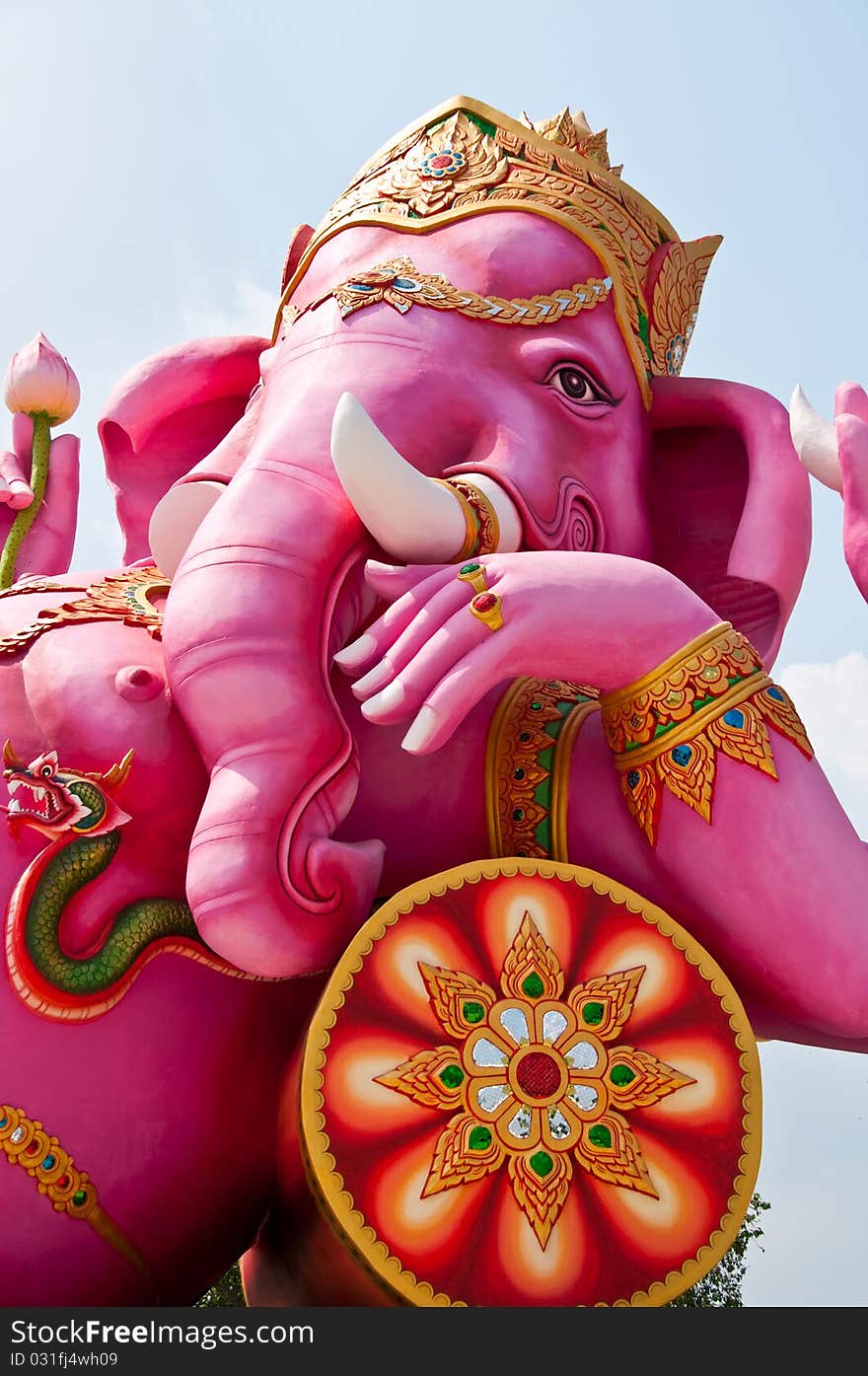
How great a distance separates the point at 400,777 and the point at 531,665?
38 centimetres

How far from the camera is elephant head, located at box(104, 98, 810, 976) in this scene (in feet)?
8.88

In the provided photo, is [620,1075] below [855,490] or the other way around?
below

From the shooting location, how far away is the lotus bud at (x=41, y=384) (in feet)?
13.7

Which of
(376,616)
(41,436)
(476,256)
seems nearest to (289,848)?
(376,616)

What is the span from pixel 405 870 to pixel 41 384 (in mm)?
1940

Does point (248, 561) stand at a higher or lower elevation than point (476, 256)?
lower

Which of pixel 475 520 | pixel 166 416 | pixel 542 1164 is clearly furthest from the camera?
pixel 166 416

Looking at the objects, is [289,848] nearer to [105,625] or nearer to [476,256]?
[105,625]

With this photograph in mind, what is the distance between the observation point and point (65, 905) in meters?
2.80

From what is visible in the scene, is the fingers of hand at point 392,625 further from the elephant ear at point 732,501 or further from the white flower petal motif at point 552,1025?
the elephant ear at point 732,501

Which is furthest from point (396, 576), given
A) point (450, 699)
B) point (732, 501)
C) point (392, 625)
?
point (732, 501)

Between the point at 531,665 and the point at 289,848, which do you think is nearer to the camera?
the point at 289,848

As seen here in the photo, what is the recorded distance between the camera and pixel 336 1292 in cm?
277

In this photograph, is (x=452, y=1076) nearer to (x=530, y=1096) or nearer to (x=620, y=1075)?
(x=530, y=1096)
